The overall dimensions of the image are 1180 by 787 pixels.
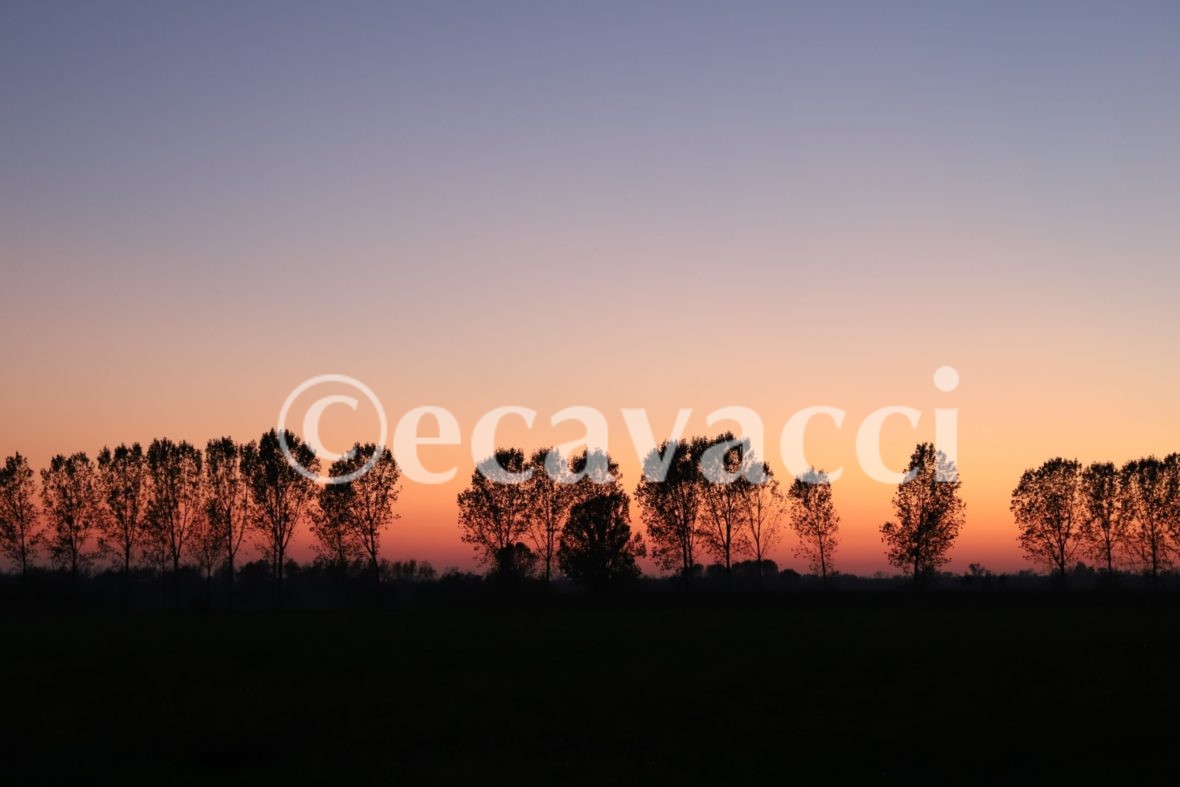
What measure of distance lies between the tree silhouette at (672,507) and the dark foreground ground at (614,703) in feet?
129

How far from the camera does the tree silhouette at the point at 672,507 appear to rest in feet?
269

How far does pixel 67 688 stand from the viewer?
3281 centimetres

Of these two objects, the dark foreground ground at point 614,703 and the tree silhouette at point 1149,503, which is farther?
the tree silhouette at point 1149,503

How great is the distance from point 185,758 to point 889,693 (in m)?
20.3

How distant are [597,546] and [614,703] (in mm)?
51070

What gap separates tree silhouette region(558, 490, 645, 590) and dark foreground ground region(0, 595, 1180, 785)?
3657 centimetres

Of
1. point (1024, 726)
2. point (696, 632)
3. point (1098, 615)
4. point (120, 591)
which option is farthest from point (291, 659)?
point (120, 591)

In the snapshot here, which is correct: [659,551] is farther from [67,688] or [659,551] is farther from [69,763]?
[69,763]


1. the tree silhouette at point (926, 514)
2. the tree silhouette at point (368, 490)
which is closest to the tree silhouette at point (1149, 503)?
the tree silhouette at point (926, 514)

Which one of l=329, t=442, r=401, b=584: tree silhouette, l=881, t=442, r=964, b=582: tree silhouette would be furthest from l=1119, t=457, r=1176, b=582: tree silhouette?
l=329, t=442, r=401, b=584: tree silhouette

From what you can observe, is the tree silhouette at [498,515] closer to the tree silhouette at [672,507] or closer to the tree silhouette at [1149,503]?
the tree silhouette at [672,507]

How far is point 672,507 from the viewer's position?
270 feet

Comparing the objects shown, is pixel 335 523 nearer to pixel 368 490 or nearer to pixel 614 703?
→ pixel 368 490

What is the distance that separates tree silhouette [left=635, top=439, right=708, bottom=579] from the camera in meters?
82.1
